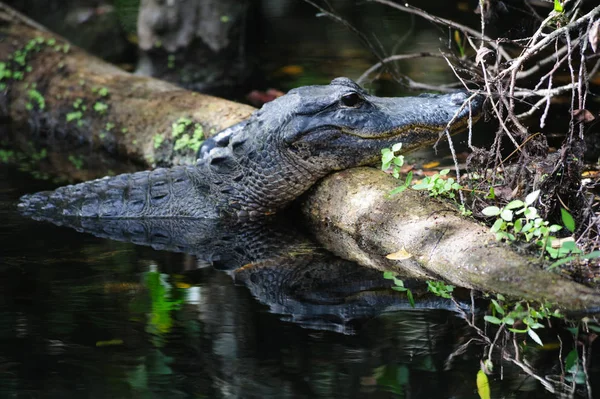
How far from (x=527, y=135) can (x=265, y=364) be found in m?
2.22

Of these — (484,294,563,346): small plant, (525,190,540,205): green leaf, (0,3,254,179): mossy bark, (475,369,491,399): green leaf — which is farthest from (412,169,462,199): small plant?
(0,3,254,179): mossy bark

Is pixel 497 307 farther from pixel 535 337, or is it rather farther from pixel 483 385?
pixel 483 385

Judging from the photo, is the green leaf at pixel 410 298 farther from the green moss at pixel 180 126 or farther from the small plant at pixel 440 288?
the green moss at pixel 180 126

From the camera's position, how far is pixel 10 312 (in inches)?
172

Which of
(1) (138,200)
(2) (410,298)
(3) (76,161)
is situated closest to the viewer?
(2) (410,298)

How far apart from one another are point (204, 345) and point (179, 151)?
386 cm

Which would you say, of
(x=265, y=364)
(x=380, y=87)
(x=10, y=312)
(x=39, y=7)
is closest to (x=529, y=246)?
(x=265, y=364)

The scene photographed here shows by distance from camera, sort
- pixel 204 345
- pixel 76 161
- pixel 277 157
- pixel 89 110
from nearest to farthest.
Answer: pixel 204 345 < pixel 277 157 < pixel 76 161 < pixel 89 110

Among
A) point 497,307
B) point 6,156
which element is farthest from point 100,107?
point 497,307

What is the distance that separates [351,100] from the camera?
19.1 ft

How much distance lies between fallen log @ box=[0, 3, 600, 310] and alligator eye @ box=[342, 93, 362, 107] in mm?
469

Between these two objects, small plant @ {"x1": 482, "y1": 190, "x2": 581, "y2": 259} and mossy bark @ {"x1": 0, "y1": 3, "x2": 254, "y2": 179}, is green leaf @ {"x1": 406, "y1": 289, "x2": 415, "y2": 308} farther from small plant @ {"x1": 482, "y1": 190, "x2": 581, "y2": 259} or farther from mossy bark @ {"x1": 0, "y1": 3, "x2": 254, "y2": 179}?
mossy bark @ {"x1": 0, "y1": 3, "x2": 254, "y2": 179}

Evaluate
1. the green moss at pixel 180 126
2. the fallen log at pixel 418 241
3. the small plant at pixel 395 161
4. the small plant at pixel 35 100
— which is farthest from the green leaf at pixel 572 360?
the small plant at pixel 35 100

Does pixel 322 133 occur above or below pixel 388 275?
above
